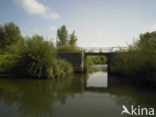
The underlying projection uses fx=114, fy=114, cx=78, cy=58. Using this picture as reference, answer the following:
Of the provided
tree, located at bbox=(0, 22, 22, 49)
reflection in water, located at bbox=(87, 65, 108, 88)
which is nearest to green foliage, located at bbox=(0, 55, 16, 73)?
reflection in water, located at bbox=(87, 65, 108, 88)

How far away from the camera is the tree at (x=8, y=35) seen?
1241 inches

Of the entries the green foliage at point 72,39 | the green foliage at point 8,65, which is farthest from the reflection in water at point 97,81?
the green foliage at point 72,39

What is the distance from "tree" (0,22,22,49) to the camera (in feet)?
103

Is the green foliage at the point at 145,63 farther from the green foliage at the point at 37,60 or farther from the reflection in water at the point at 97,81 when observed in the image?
the green foliage at the point at 37,60

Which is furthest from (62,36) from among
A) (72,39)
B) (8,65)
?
(8,65)

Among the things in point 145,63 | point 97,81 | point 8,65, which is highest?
point 145,63

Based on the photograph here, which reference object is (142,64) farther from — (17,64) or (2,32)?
(2,32)

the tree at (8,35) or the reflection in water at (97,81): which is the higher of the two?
the tree at (8,35)

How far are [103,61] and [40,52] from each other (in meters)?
35.4

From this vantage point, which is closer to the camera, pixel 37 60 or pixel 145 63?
pixel 145 63

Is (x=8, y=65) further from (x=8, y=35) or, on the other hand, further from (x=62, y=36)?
(x=62, y=36)

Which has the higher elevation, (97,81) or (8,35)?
(8,35)

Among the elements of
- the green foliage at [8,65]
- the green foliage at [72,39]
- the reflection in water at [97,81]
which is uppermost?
the green foliage at [72,39]

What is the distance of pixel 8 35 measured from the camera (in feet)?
105
